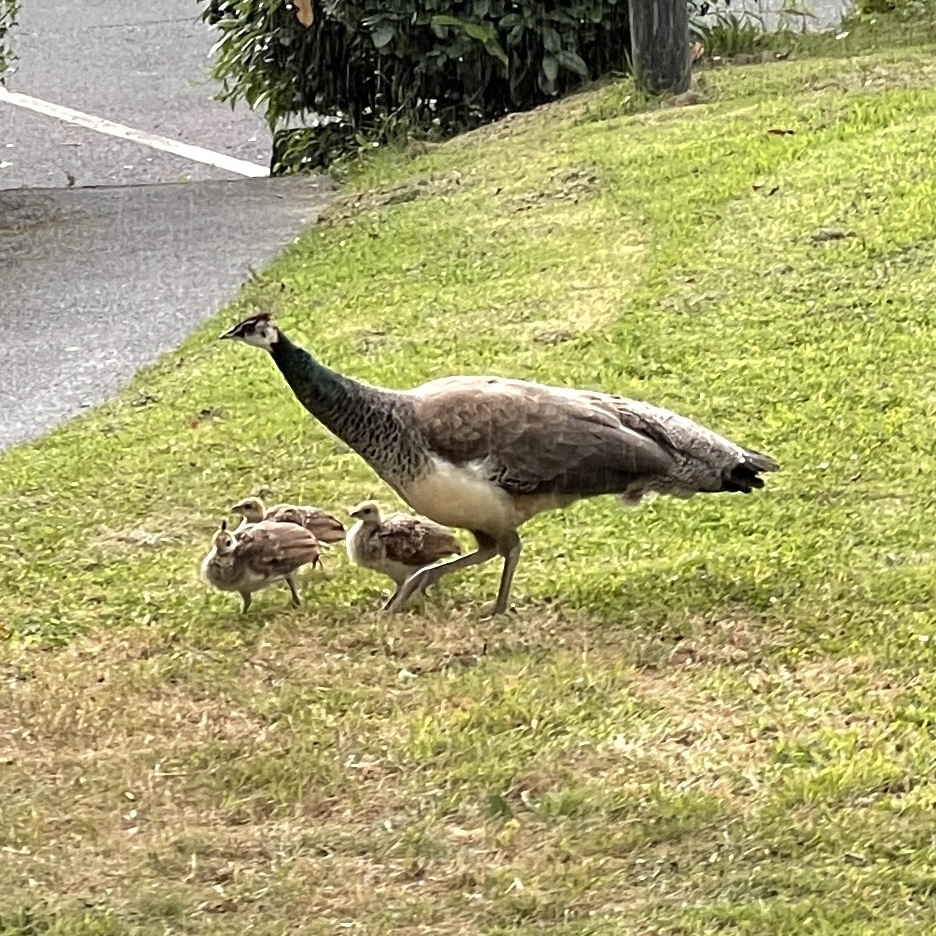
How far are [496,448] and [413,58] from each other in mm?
6766

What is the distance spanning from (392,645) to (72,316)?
13.3 ft

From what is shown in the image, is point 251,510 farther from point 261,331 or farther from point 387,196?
point 387,196

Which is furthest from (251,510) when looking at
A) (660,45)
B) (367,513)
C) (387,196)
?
(660,45)

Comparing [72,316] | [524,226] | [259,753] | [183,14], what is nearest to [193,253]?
[72,316]

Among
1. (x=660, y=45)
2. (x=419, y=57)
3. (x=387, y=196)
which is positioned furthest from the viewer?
(x=419, y=57)

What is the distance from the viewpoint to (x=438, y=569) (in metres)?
5.27

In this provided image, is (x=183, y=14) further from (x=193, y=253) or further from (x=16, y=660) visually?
(x=16, y=660)

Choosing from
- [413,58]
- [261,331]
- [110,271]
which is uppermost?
[413,58]

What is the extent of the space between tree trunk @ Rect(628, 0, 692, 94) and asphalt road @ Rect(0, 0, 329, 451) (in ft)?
6.26

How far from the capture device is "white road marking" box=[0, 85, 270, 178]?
1287 cm

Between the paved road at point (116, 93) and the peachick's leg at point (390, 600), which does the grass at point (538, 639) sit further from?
the paved road at point (116, 93)

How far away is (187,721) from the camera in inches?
182

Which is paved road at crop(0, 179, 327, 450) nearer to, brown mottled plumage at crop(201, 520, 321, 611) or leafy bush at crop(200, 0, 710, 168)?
leafy bush at crop(200, 0, 710, 168)

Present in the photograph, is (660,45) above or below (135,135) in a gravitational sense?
above
